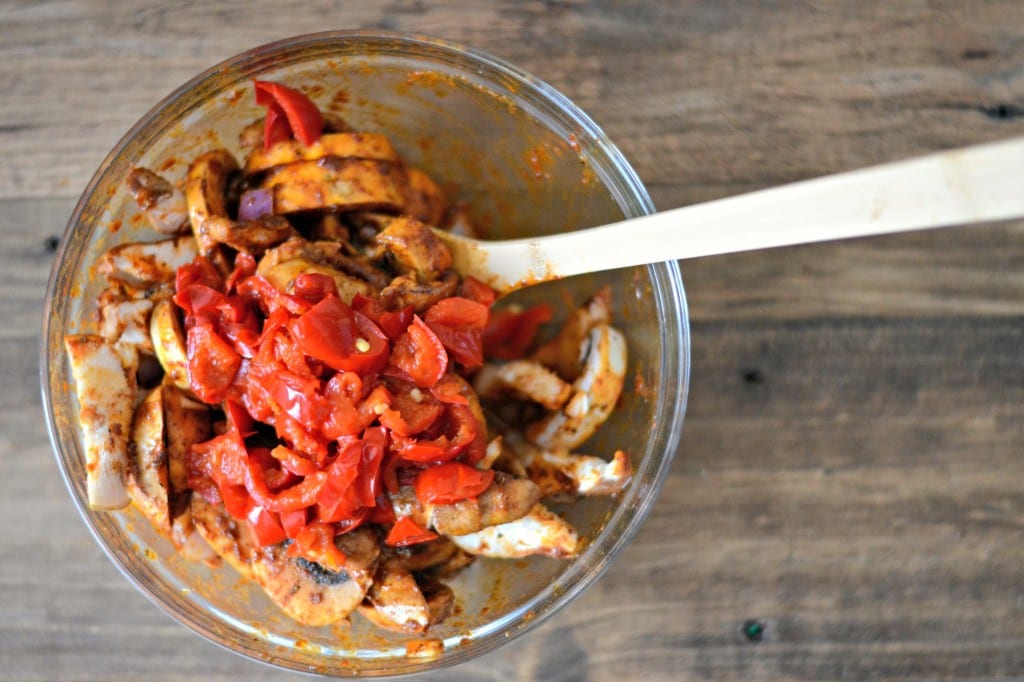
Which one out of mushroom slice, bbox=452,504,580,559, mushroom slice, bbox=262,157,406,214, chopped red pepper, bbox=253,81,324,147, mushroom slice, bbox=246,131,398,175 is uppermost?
chopped red pepper, bbox=253,81,324,147

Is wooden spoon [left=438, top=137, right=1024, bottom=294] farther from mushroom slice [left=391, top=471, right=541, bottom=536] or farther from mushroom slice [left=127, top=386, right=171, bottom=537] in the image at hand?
mushroom slice [left=127, top=386, right=171, bottom=537]

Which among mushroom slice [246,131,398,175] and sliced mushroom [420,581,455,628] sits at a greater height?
mushroom slice [246,131,398,175]

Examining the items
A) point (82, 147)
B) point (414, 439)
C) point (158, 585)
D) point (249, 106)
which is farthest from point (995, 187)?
point (82, 147)

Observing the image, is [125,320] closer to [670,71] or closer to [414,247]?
[414,247]

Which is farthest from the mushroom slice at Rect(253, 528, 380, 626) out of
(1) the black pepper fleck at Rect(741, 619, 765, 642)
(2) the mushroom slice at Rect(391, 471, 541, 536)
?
(1) the black pepper fleck at Rect(741, 619, 765, 642)

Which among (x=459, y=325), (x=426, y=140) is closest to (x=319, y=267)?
(x=459, y=325)
